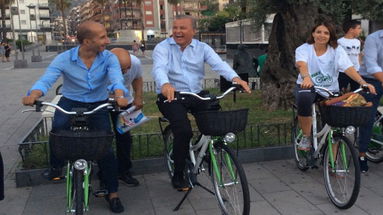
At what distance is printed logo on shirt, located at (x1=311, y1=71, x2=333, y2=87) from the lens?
163 inches

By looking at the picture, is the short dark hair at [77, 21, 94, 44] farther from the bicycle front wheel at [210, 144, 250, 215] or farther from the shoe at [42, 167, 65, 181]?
the bicycle front wheel at [210, 144, 250, 215]

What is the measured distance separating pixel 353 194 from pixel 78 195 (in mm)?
2266

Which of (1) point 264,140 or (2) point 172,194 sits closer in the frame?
(2) point 172,194

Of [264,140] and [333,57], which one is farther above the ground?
[333,57]

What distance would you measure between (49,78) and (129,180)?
1728 millimetres

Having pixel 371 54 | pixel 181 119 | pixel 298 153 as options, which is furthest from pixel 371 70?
pixel 181 119

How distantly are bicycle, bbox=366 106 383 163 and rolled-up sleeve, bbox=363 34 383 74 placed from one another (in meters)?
0.85

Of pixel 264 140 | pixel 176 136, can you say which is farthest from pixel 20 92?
pixel 176 136

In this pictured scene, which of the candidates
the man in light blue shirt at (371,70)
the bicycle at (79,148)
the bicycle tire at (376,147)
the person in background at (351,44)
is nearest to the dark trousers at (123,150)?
the bicycle at (79,148)

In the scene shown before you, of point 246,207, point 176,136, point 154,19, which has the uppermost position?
point 154,19

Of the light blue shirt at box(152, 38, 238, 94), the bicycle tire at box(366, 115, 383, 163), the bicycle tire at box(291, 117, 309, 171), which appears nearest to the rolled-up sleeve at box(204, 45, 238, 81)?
the light blue shirt at box(152, 38, 238, 94)

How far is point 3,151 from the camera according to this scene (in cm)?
629

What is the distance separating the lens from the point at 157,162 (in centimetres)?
504

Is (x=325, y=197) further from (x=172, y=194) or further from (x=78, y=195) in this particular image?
(x=78, y=195)
